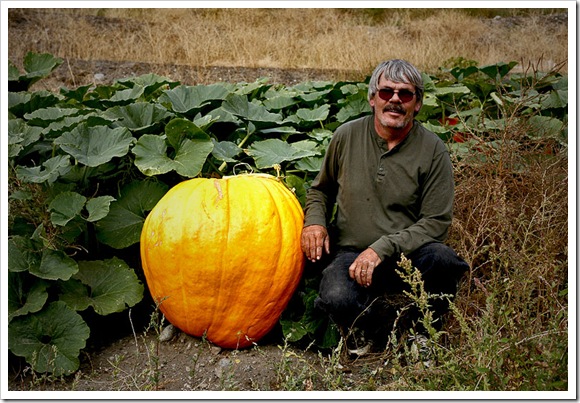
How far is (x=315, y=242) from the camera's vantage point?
3.04 metres

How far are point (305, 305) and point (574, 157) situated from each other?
5.18 ft

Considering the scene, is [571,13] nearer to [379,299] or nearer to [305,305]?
[379,299]

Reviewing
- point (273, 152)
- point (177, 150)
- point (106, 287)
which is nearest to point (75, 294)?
point (106, 287)

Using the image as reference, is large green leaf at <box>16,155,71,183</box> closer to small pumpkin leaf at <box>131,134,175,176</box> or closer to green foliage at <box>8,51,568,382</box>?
green foliage at <box>8,51,568,382</box>

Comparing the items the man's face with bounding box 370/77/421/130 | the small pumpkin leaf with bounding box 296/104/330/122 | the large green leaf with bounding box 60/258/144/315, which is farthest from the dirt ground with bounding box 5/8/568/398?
the small pumpkin leaf with bounding box 296/104/330/122

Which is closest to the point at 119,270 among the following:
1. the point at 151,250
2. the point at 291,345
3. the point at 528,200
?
the point at 151,250

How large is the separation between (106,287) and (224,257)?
0.66m

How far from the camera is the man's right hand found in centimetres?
304

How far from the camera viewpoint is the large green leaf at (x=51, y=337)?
2861 millimetres

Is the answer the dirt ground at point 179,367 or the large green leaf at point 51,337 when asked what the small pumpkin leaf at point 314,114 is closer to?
the dirt ground at point 179,367

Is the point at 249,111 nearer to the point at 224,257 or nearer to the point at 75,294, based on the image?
the point at 224,257

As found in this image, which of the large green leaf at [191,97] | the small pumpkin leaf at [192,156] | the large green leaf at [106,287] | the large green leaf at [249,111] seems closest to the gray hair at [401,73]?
the small pumpkin leaf at [192,156]

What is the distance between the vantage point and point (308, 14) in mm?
10031

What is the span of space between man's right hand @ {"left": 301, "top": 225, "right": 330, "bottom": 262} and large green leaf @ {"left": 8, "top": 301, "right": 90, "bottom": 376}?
104 centimetres
